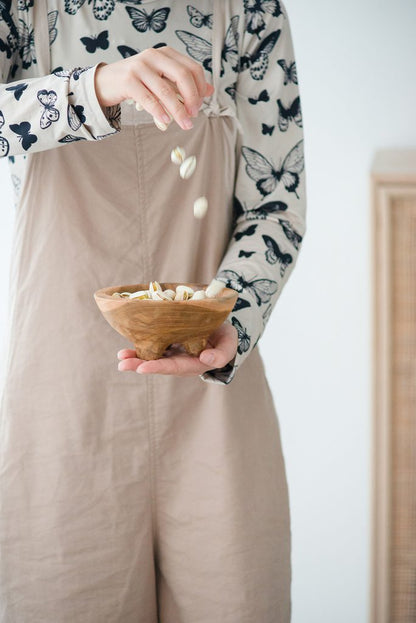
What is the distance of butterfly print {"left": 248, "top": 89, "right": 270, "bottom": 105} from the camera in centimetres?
92

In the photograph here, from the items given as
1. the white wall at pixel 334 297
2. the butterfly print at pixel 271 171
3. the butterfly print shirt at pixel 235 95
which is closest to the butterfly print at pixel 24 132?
the butterfly print shirt at pixel 235 95

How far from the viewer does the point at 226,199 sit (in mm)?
925

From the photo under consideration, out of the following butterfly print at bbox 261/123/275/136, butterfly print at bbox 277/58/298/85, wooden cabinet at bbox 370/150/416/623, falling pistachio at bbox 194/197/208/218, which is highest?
butterfly print at bbox 277/58/298/85

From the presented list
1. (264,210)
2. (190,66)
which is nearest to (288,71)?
(264,210)

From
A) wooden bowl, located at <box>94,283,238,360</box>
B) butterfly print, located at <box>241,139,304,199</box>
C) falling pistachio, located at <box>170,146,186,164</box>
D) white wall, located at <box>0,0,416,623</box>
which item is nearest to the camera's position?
wooden bowl, located at <box>94,283,238,360</box>

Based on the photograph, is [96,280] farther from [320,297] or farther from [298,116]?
[320,297]

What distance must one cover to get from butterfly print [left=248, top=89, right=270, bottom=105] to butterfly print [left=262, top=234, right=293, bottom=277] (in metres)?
0.19

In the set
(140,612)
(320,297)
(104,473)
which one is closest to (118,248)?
(104,473)

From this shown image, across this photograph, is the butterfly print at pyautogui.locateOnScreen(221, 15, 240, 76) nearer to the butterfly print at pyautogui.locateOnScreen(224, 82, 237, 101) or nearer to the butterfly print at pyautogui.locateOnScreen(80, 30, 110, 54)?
the butterfly print at pyautogui.locateOnScreen(224, 82, 237, 101)

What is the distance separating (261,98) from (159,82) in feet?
1.01

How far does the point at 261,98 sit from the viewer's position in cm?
92

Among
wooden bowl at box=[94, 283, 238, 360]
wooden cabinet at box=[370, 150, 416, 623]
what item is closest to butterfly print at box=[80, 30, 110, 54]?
wooden bowl at box=[94, 283, 238, 360]

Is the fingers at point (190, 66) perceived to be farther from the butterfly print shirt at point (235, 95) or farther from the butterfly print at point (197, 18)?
the butterfly print at point (197, 18)

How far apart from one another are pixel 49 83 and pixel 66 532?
0.53 meters
